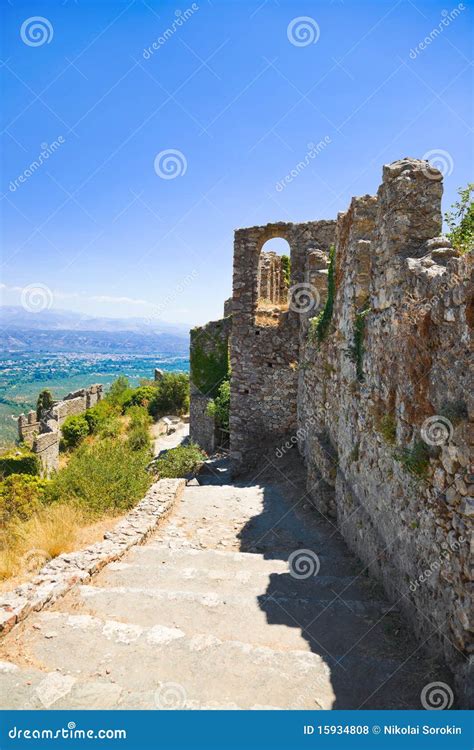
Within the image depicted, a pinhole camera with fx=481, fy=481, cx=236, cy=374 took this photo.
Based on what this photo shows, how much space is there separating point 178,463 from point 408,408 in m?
8.84

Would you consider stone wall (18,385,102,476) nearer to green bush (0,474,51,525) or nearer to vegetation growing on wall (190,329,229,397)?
green bush (0,474,51,525)

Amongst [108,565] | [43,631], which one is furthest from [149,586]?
[43,631]

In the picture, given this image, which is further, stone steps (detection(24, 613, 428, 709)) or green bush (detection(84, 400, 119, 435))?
green bush (detection(84, 400, 119, 435))

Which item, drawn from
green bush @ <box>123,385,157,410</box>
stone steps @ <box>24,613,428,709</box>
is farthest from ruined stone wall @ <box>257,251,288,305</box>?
green bush @ <box>123,385,157,410</box>

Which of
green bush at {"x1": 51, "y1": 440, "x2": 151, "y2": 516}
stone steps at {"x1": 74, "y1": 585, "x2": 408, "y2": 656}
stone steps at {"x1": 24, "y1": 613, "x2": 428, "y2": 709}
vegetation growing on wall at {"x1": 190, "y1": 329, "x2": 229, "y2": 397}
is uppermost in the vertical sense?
vegetation growing on wall at {"x1": 190, "y1": 329, "x2": 229, "y2": 397}

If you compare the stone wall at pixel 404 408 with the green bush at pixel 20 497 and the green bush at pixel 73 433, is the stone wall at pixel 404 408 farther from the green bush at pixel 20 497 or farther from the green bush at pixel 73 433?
the green bush at pixel 73 433

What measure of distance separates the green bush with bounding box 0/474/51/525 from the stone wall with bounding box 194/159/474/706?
7.07 m

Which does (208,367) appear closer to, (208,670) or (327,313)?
(327,313)

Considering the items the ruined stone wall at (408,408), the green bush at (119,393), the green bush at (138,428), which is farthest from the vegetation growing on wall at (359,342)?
the green bush at (119,393)

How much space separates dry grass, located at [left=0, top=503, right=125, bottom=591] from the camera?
594 centimetres

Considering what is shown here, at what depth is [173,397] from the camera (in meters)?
30.2

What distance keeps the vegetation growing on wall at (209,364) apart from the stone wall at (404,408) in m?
8.50

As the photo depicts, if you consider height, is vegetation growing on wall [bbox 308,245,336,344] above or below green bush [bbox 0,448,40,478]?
above

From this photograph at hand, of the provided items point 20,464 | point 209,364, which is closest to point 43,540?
point 209,364
